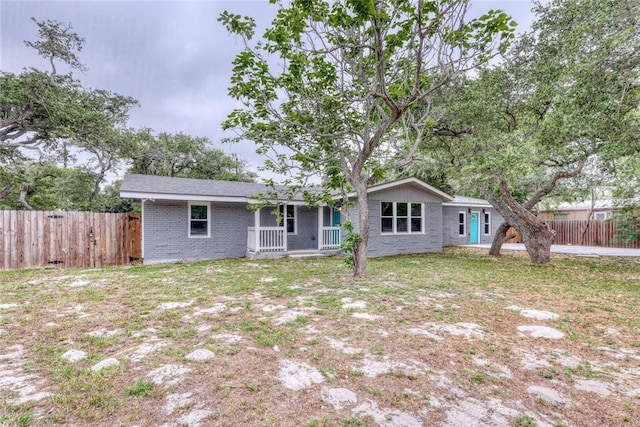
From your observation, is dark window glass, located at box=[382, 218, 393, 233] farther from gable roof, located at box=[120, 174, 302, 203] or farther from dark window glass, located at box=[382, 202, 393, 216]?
gable roof, located at box=[120, 174, 302, 203]

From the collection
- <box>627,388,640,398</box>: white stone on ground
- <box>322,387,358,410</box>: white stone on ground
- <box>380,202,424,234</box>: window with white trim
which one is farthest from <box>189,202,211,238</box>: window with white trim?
<box>627,388,640,398</box>: white stone on ground

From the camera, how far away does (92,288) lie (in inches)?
242

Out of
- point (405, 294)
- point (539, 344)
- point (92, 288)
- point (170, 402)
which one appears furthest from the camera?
point (92, 288)

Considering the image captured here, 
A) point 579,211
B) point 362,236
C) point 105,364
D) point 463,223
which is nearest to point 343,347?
point 105,364

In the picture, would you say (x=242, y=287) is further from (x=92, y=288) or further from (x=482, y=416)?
(x=482, y=416)

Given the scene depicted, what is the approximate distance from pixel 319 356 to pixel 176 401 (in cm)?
132

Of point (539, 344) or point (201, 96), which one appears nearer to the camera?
point (539, 344)

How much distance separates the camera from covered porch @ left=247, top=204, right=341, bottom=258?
37.7ft

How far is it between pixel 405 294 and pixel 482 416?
346 cm

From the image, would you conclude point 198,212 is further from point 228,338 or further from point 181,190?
point 228,338

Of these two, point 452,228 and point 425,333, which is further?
point 452,228

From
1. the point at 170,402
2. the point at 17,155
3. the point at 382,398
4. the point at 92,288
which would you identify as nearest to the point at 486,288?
the point at 382,398

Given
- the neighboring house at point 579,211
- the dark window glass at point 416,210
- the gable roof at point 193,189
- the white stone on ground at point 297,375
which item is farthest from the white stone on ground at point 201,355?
the neighboring house at point 579,211

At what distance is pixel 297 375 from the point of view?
2666 mm
